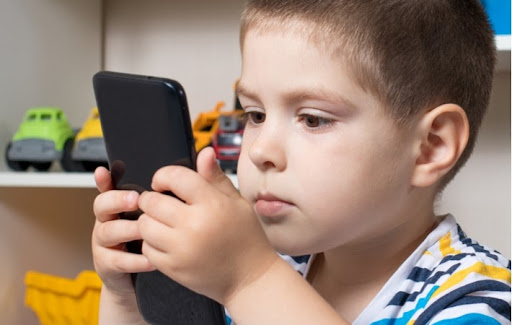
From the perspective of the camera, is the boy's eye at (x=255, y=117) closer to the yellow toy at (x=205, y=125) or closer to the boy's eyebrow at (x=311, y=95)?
the boy's eyebrow at (x=311, y=95)

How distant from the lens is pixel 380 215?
0.59 metres

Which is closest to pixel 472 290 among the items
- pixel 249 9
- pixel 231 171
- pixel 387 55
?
pixel 387 55

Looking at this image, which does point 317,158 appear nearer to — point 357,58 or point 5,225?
point 357,58

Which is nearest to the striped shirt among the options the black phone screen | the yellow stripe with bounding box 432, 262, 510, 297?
the yellow stripe with bounding box 432, 262, 510, 297

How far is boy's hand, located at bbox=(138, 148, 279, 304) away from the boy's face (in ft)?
0.29

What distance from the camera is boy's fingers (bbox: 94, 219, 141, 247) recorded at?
0.51 metres

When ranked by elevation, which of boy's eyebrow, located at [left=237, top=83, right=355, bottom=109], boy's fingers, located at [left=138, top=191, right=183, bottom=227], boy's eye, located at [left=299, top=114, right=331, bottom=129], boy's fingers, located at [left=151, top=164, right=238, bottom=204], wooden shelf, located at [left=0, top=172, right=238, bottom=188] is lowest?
wooden shelf, located at [left=0, top=172, right=238, bottom=188]

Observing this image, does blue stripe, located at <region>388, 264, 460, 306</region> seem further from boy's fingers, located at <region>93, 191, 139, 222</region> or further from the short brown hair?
boy's fingers, located at <region>93, 191, 139, 222</region>

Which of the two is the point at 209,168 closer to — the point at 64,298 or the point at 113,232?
the point at 113,232

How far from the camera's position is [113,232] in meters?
0.53

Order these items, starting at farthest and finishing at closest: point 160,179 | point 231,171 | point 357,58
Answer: point 231,171
point 357,58
point 160,179

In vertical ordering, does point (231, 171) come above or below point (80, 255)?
above

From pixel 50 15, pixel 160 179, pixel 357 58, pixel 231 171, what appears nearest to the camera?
pixel 160 179

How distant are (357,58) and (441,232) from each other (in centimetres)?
19
